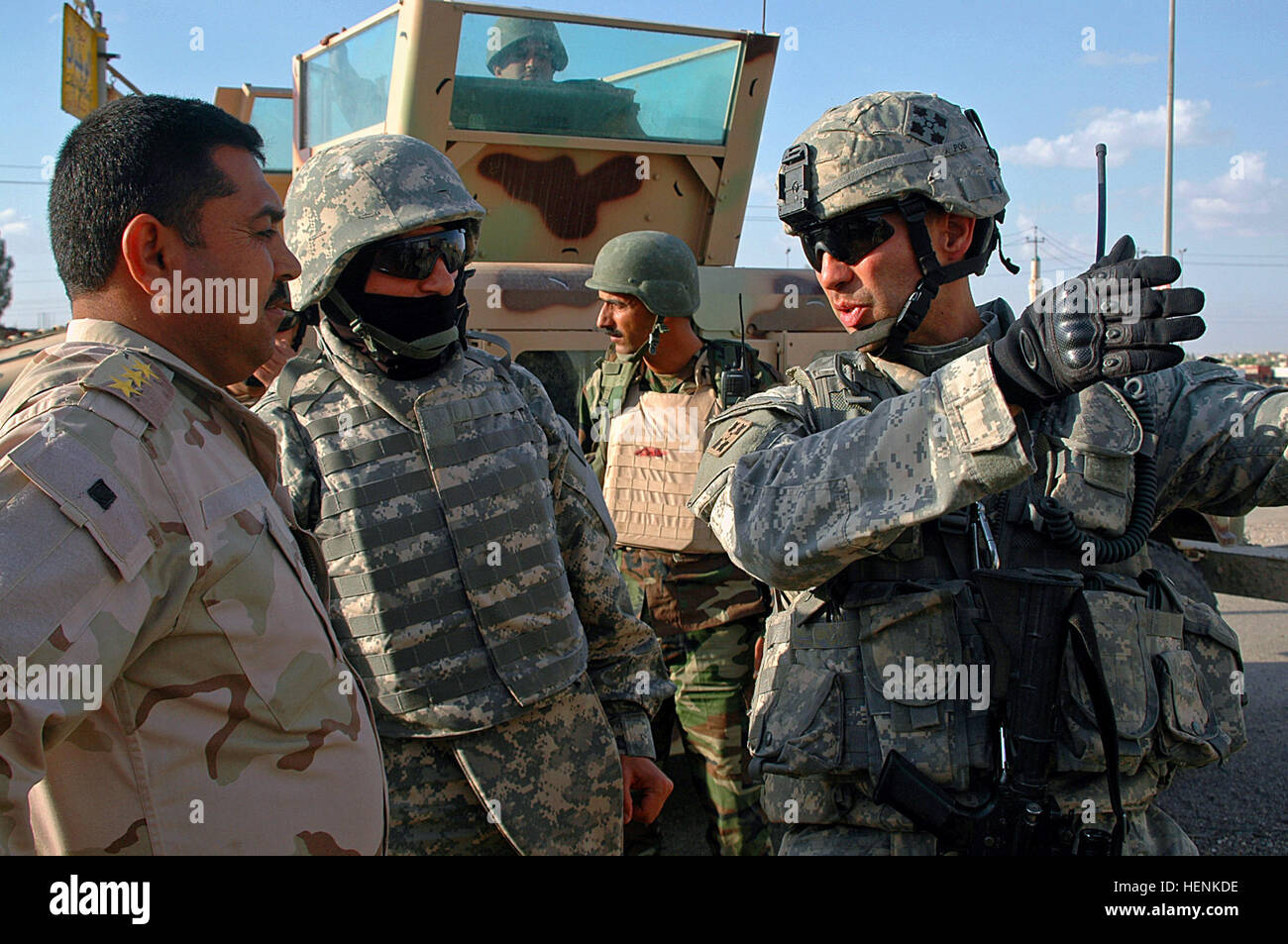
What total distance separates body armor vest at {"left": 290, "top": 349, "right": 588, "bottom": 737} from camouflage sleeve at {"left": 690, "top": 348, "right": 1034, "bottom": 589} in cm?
58

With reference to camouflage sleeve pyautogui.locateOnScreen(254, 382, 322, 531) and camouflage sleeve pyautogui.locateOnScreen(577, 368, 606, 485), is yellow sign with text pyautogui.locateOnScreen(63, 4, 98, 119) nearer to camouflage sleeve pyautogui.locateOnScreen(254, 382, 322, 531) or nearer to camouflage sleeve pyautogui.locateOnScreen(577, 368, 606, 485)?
camouflage sleeve pyautogui.locateOnScreen(577, 368, 606, 485)

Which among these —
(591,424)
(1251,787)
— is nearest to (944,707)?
(591,424)

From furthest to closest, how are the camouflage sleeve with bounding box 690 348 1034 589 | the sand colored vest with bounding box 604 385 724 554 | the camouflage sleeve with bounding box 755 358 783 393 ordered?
the camouflage sleeve with bounding box 755 358 783 393 → the sand colored vest with bounding box 604 385 724 554 → the camouflage sleeve with bounding box 690 348 1034 589

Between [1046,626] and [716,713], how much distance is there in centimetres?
209

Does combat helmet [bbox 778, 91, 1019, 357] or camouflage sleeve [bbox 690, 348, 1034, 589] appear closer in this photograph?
camouflage sleeve [bbox 690, 348, 1034, 589]

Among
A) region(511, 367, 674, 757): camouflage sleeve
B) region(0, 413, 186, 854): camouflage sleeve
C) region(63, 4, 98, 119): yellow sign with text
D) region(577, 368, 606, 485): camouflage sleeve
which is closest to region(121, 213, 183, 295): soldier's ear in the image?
region(0, 413, 186, 854): camouflage sleeve

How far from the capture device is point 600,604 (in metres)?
2.49

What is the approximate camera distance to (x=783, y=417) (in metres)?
1.91

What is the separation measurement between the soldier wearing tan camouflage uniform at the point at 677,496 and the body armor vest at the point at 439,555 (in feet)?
5.07

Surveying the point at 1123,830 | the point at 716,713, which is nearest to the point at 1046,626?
the point at 1123,830

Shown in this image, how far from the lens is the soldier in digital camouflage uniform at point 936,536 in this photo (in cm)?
175

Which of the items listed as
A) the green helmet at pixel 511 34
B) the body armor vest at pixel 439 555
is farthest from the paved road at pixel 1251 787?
the green helmet at pixel 511 34

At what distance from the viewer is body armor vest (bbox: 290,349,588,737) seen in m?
2.12
